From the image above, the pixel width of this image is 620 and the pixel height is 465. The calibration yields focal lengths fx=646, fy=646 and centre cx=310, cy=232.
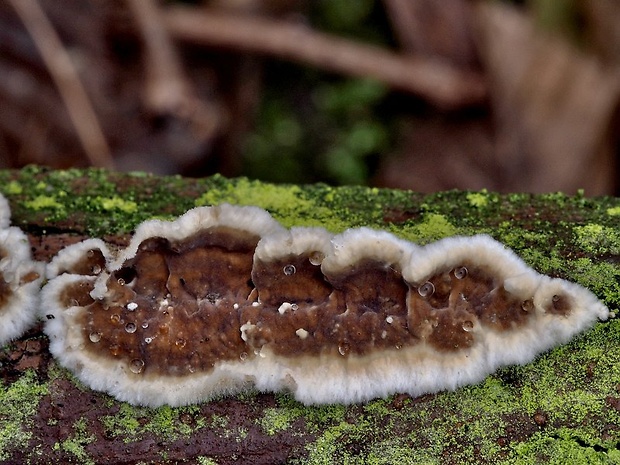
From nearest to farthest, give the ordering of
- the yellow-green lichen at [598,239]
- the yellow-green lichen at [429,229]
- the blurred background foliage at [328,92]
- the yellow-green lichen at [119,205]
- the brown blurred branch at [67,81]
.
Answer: the yellow-green lichen at [598,239], the yellow-green lichen at [429,229], the yellow-green lichen at [119,205], the blurred background foliage at [328,92], the brown blurred branch at [67,81]

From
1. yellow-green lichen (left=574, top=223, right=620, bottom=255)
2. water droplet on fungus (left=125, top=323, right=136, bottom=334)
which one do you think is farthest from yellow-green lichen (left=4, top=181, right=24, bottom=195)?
yellow-green lichen (left=574, top=223, right=620, bottom=255)

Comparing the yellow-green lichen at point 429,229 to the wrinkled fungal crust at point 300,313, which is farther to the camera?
the yellow-green lichen at point 429,229

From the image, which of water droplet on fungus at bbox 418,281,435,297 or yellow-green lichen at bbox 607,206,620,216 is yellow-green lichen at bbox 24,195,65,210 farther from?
yellow-green lichen at bbox 607,206,620,216

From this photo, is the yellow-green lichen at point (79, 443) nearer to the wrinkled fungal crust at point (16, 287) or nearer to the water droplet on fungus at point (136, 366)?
the water droplet on fungus at point (136, 366)

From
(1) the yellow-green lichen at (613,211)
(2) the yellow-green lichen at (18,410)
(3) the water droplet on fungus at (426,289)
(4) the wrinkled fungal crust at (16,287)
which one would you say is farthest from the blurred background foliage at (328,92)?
(3) the water droplet on fungus at (426,289)

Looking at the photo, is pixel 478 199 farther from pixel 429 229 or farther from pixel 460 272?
pixel 460 272

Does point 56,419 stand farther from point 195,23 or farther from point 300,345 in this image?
point 195,23
